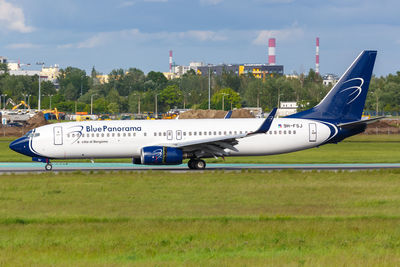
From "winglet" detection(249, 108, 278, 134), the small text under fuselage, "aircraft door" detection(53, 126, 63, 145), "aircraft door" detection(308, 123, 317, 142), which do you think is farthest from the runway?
"winglet" detection(249, 108, 278, 134)

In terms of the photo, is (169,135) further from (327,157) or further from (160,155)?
(327,157)

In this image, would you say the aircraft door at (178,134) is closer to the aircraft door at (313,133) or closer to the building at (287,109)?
the aircraft door at (313,133)

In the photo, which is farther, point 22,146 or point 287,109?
point 287,109

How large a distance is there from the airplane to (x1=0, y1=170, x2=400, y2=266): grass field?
18.8 feet

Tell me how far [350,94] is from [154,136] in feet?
45.3

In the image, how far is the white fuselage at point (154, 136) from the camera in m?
40.9

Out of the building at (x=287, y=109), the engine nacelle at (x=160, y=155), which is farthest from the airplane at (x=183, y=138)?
the building at (x=287, y=109)

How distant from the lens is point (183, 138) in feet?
136

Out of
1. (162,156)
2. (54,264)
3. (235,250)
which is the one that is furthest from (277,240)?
(162,156)

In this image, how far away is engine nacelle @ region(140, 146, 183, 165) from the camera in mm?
39219

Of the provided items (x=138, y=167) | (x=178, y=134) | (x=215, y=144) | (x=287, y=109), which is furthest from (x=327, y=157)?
(x=287, y=109)

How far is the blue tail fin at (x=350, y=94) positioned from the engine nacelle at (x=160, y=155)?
32.5ft

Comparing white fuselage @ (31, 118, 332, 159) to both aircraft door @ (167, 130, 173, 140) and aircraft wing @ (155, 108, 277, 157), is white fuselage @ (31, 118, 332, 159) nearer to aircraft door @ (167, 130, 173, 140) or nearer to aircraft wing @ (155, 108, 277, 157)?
aircraft door @ (167, 130, 173, 140)

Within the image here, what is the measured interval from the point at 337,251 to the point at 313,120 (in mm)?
27579
